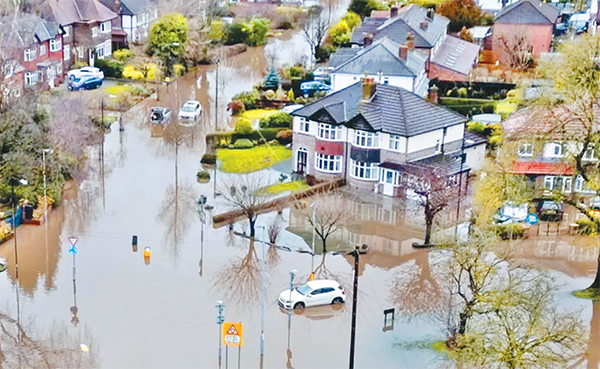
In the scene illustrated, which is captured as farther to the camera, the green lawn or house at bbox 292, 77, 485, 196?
the green lawn

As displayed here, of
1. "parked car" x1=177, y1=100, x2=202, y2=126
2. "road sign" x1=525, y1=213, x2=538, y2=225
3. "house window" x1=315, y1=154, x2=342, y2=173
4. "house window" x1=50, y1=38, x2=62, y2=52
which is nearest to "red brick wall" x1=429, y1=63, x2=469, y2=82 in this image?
"parked car" x1=177, y1=100, x2=202, y2=126

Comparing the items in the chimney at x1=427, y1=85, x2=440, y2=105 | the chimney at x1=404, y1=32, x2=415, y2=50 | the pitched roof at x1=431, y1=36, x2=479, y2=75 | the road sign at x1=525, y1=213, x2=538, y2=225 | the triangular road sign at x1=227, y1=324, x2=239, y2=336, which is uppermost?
the chimney at x1=404, y1=32, x2=415, y2=50

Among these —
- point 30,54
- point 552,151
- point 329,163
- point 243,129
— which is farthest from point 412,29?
point 30,54

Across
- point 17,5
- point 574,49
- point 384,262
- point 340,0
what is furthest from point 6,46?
point 340,0

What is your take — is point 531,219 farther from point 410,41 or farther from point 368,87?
point 410,41

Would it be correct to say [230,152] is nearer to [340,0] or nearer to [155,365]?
[155,365]

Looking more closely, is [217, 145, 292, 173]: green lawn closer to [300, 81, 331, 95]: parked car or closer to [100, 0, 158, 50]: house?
[300, 81, 331, 95]: parked car
